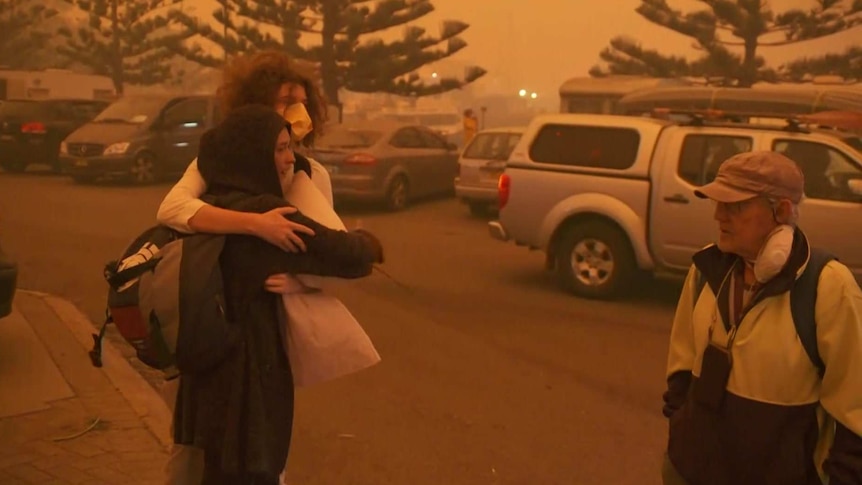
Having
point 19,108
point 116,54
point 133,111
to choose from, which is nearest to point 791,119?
point 133,111

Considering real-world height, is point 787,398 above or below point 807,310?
below

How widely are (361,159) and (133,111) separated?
6.38 meters

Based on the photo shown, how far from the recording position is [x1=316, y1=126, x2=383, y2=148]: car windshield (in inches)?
609

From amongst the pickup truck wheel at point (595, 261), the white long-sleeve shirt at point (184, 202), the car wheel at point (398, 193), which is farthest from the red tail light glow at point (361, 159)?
the white long-sleeve shirt at point (184, 202)

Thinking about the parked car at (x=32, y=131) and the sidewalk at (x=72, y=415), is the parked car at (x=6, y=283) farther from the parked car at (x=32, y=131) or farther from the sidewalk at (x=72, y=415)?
the parked car at (x=32, y=131)

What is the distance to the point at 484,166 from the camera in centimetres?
1481

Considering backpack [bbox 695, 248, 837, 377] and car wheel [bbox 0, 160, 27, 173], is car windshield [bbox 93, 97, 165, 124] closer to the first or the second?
car wheel [bbox 0, 160, 27, 173]

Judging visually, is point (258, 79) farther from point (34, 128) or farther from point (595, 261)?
point (34, 128)

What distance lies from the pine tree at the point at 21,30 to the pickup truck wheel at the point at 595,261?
111 feet

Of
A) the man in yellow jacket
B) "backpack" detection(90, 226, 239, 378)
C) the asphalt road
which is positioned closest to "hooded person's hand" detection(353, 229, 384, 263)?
the asphalt road

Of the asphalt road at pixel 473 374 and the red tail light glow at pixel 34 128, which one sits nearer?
the asphalt road at pixel 473 374

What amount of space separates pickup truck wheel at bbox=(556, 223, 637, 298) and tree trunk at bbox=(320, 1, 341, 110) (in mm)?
20224

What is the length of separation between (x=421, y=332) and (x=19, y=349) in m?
3.04

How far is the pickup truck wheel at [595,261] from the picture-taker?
925cm
